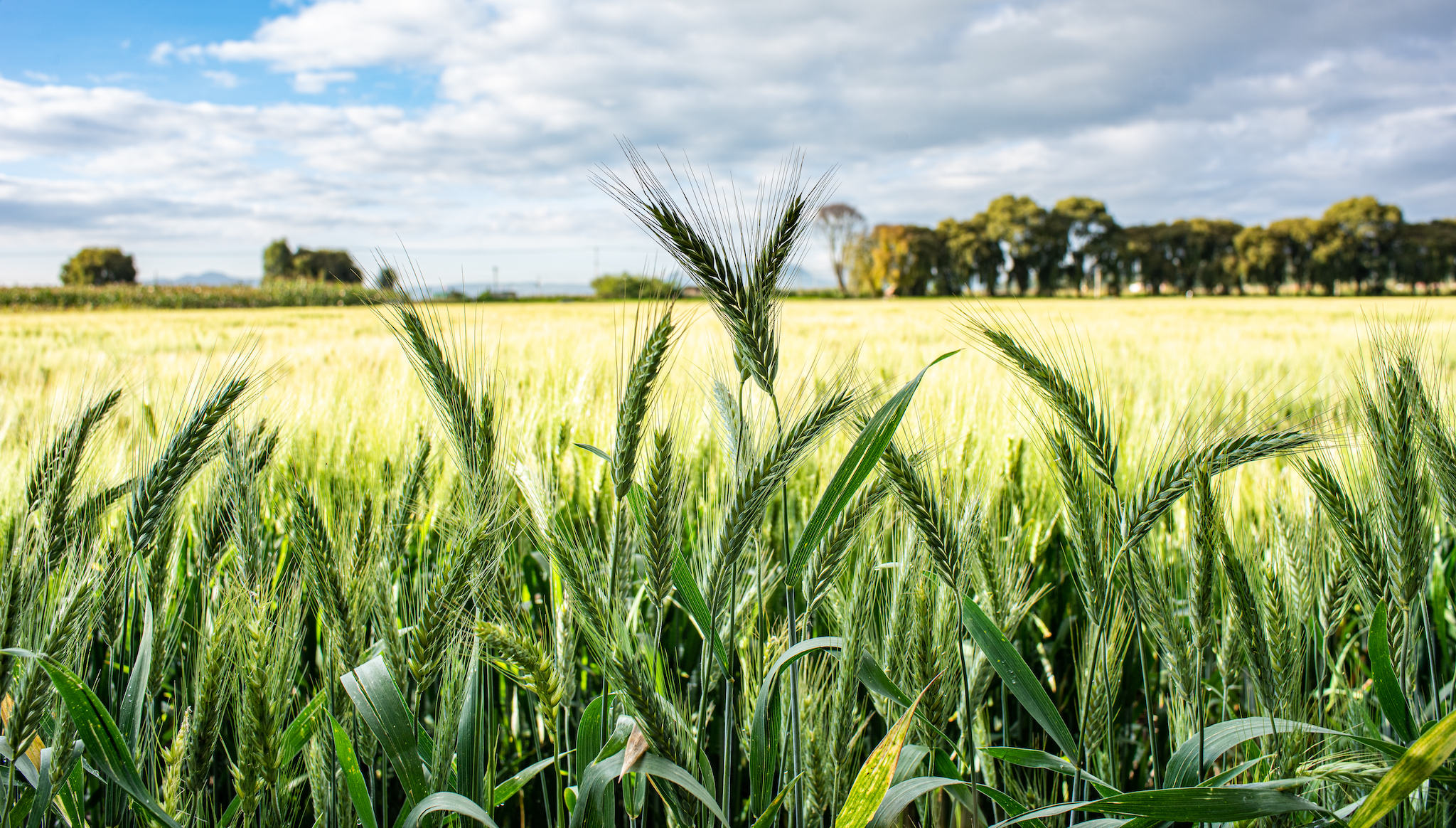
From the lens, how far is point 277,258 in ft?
284

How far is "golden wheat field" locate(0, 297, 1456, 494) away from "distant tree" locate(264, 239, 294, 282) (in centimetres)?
8881

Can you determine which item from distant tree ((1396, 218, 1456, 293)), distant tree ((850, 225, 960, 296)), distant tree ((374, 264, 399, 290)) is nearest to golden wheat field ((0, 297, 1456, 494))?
distant tree ((374, 264, 399, 290))

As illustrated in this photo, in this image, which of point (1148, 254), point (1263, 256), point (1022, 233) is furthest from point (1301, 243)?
point (1022, 233)

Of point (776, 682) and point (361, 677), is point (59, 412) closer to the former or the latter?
point (361, 677)

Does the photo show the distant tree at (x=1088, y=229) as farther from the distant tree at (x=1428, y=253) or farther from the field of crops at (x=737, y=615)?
the field of crops at (x=737, y=615)

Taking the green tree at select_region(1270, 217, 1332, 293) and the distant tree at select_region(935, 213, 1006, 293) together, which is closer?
the green tree at select_region(1270, 217, 1332, 293)

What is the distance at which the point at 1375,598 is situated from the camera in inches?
43.2

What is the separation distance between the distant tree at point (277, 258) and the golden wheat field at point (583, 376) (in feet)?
291

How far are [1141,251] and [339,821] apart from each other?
76.3 meters

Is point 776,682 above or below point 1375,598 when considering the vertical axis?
below

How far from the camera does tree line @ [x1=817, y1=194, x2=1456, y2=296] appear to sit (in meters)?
58.3

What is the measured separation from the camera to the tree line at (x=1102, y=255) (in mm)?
58312

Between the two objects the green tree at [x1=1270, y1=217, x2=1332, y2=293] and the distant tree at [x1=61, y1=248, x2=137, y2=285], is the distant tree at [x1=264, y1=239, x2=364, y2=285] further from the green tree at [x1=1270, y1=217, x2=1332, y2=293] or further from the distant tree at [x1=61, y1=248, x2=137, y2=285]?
the green tree at [x1=1270, y1=217, x2=1332, y2=293]

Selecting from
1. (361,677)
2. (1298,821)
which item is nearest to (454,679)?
(361,677)
